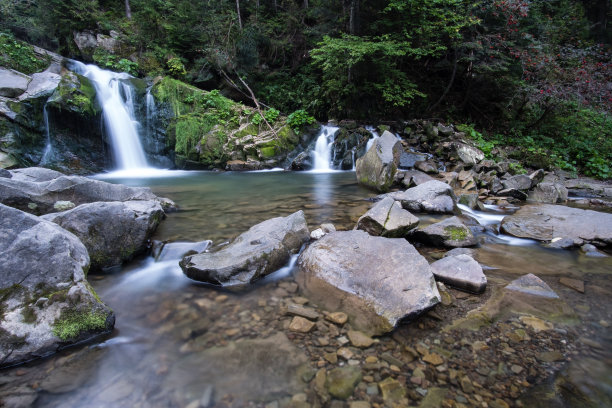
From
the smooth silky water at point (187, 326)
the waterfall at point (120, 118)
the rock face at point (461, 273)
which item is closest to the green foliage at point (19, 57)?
the waterfall at point (120, 118)

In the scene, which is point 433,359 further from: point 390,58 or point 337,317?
point 390,58

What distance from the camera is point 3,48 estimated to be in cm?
1191

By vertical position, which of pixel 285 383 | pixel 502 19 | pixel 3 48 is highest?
pixel 502 19

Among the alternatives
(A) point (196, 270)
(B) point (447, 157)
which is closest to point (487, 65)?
(B) point (447, 157)

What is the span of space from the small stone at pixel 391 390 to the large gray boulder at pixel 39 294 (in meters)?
2.18

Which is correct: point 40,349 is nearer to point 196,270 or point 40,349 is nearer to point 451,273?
point 196,270

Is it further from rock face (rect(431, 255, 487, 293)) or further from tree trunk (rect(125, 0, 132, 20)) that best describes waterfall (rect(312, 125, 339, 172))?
tree trunk (rect(125, 0, 132, 20))

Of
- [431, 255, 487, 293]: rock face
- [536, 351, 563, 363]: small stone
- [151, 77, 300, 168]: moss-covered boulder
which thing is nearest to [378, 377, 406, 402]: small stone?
[536, 351, 563, 363]: small stone

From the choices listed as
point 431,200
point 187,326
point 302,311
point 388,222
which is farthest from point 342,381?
point 431,200

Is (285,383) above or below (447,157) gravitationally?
below

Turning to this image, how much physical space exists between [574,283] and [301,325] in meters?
2.97

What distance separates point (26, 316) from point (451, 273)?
3598mm

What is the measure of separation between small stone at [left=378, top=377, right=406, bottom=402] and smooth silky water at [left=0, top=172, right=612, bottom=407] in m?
0.65

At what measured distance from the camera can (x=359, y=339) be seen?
7.74 feet
